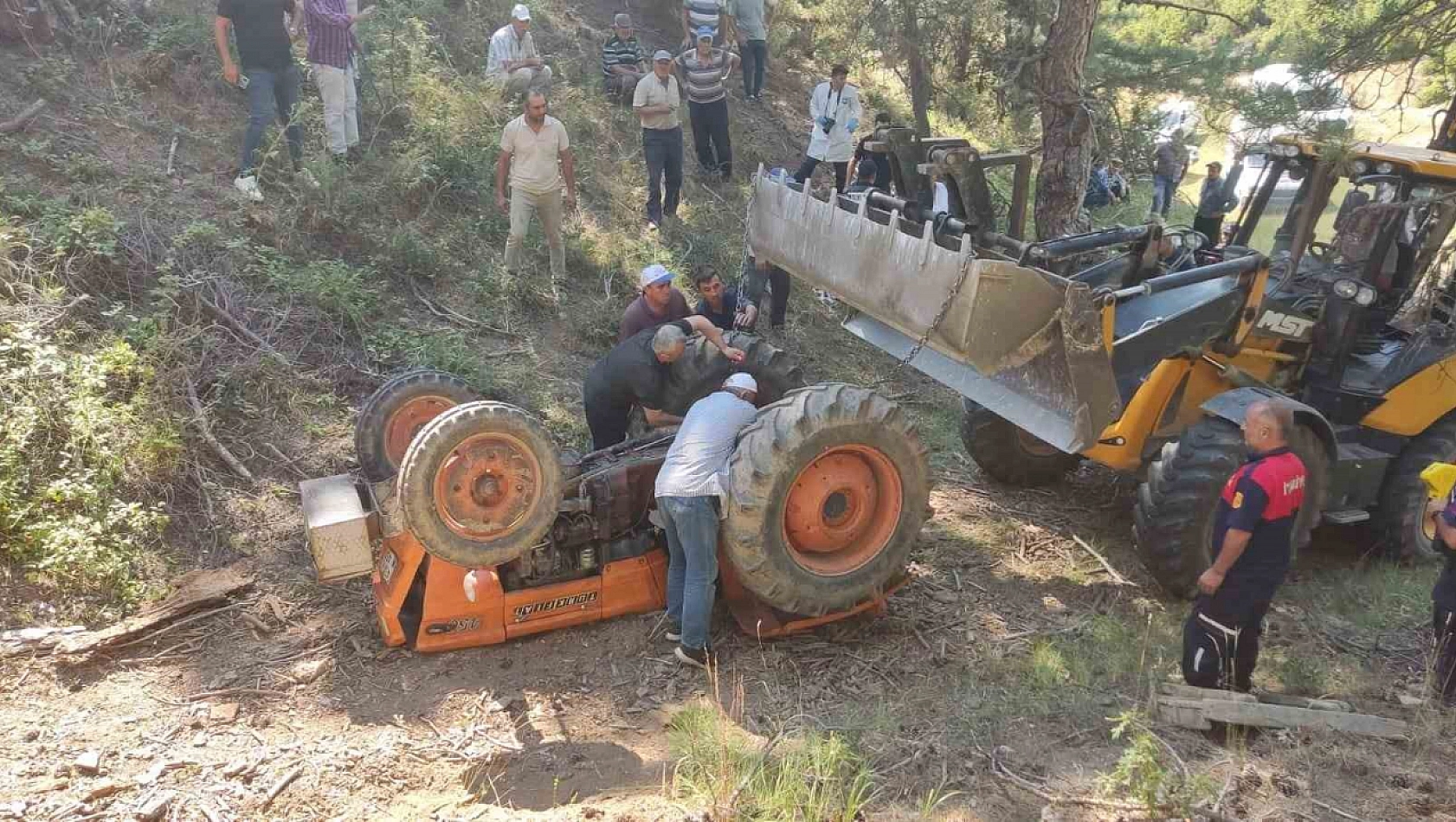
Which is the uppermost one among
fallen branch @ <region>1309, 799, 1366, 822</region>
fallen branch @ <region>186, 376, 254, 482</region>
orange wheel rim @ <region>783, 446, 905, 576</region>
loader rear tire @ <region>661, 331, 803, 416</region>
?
loader rear tire @ <region>661, 331, 803, 416</region>

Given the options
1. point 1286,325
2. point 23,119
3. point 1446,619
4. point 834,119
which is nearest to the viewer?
point 1446,619

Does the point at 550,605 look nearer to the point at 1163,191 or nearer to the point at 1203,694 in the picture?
the point at 1203,694

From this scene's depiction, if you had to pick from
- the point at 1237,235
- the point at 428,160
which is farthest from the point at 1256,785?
the point at 428,160

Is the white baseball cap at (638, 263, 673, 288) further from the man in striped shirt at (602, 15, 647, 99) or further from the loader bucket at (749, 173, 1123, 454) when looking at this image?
the man in striped shirt at (602, 15, 647, 99)

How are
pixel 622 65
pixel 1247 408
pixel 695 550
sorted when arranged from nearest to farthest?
Answer: 1. pixel 695 550
2. pixel 1247 408
3. pixel 622 65

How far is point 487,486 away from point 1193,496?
12.3 feet

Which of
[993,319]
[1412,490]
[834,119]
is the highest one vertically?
[834,119]

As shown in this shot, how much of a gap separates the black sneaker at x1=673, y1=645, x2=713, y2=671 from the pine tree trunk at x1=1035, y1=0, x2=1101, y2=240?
5867mm

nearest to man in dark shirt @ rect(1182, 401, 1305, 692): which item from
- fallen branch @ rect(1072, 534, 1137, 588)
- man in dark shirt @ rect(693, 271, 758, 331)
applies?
fallen branch @ rect(1072, 534, 1137, 588)

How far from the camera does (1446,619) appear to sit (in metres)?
4.91

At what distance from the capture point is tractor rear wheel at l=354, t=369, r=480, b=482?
18.3ft

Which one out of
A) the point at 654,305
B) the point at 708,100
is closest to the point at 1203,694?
the point at 654,305

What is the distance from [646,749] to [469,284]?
17.7 ft

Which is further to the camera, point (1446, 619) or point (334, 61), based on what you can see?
point (334, 61)
